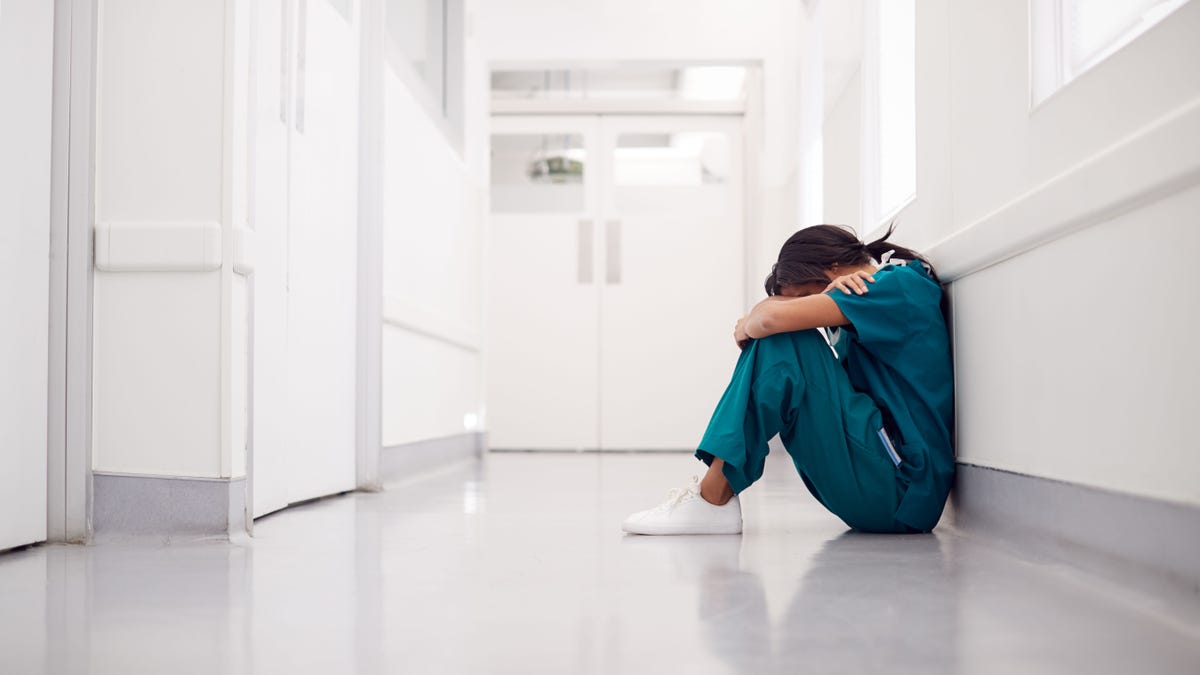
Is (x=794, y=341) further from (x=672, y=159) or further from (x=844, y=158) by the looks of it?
(x=672, y=159)

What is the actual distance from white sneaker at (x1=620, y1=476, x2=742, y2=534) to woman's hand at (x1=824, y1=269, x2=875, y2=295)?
0.49 metres

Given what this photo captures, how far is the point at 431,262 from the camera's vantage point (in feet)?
14.2

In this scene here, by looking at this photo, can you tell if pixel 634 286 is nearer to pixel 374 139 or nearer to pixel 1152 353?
pixel 374 139

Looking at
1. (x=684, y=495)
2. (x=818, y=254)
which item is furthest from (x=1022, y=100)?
(x=684, y=495)

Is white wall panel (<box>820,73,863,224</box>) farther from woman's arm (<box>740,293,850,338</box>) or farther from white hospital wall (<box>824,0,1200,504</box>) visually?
woman's arm (<box>740,293,850,338</box>)

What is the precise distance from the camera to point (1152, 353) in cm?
133

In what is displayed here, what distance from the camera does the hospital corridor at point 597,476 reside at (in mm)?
1219

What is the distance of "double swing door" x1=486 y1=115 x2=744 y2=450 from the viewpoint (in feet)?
20.7

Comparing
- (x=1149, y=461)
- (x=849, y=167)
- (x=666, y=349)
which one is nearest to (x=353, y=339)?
(x=849, y=167)

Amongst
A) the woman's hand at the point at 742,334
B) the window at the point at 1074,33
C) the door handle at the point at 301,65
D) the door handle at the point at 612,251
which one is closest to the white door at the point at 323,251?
the door handle at the point at 301,65

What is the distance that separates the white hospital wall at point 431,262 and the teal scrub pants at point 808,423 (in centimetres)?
182

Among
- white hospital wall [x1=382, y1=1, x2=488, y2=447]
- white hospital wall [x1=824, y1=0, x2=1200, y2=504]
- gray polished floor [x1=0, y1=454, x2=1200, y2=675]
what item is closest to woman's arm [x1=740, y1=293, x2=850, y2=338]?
white hospital wall [x1=824, y1=0, x2=1200, y2=504]

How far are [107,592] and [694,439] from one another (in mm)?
5033

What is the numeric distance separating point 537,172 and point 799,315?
4642mm
